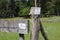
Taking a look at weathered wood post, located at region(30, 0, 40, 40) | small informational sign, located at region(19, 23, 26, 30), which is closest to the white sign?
small informational sign, located at region(19, 23, 26, 30)

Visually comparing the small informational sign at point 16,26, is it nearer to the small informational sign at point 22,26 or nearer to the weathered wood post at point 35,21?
the small informational sign at point 22,26

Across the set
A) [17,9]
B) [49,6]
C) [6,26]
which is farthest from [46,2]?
[6,26]

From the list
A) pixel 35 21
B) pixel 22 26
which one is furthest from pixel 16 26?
pixel 35 21

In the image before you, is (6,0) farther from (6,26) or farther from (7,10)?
(6,26)

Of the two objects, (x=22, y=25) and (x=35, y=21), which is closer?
(x=22, y=25)

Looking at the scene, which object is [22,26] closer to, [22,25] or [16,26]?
[22,25]

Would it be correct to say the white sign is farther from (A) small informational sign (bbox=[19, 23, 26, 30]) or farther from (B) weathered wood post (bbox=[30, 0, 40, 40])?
(B) weathered wood post (bbox=[30, 0, 40, 40])

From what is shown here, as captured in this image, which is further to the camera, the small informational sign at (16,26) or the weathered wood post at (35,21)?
the weathered wood post at (35,21)

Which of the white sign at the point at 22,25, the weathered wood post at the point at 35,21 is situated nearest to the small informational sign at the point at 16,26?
the white sign at the point at 22,25

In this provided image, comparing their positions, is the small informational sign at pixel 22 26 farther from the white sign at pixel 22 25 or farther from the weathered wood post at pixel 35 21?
the weathered wood post at pixel 35 21

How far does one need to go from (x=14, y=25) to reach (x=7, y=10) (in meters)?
24.2

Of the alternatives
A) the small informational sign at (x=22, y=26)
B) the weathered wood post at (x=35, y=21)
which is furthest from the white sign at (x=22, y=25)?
the weathered wood post at (x=35, y=21)

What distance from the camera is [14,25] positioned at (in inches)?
196

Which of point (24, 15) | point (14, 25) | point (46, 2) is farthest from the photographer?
point (46, 2)
